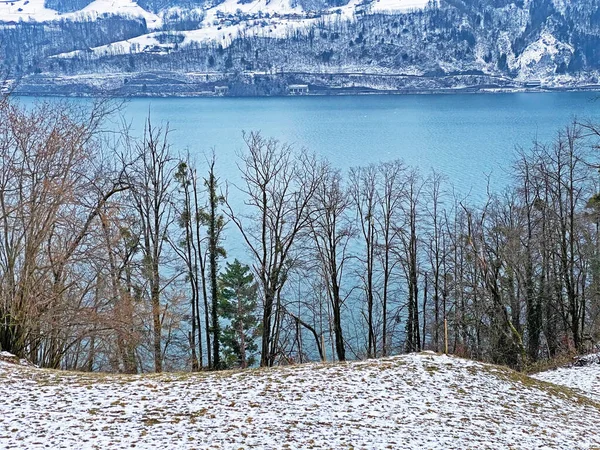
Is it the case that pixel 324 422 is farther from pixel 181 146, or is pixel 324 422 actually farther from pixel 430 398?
pixel 181 146

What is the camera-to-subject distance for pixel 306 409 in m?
8.91

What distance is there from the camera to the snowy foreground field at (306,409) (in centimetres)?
775

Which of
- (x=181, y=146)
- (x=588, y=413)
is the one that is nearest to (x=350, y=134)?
(x=181, y=146)

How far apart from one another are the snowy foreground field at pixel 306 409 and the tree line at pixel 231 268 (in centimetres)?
325

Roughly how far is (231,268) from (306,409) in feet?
57.9

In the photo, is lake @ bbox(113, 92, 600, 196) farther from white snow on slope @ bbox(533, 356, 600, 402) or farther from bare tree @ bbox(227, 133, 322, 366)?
white snow on slope @ bbox(533, 356, 600, 402)

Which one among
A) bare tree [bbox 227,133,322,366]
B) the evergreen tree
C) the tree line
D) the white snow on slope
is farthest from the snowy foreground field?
the evergreen tree

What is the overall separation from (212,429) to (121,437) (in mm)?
1147

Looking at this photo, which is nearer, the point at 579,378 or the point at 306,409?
the point at 306,409

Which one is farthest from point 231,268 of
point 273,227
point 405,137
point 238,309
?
point 405,137

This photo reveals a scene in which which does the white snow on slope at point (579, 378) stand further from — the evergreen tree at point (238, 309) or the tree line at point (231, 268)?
the evergreen tree at point (238, 309)

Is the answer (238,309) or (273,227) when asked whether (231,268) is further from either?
(273,227)

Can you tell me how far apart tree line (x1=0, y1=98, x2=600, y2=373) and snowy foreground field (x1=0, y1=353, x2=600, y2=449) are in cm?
325

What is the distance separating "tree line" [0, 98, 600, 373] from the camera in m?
14.1
